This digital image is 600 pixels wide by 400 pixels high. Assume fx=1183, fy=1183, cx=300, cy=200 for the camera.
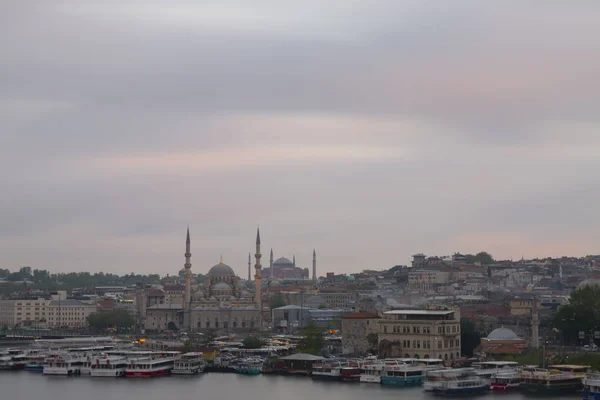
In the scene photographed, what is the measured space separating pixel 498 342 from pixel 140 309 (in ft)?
171

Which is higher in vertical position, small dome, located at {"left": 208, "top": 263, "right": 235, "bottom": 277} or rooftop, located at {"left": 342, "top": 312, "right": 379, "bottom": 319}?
small dome, located at {"left": 208, "top": 263, "right": 235, "bottom": 277}

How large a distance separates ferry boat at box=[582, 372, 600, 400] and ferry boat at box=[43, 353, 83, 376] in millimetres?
22178

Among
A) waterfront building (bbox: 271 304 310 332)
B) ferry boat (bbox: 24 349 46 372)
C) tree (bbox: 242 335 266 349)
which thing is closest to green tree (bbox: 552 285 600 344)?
tree (bbox: 242 335 266 349)

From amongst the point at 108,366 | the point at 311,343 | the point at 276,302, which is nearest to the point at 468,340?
the point at 311,343

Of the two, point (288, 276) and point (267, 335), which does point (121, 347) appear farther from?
point (288, 276)

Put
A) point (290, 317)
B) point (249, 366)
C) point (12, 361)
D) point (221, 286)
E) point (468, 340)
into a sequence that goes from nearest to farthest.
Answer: point (249, 366), point (468, 340), point (12, 361), point (290, 317), point (221, 286)

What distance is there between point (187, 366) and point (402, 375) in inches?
402

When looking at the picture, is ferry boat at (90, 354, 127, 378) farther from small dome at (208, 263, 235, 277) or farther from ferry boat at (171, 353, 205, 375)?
small dome at (208, 263, 235, 277)

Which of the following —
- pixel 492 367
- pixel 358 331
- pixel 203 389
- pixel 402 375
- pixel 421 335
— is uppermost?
pixel 358 331

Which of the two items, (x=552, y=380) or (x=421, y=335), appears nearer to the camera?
(x=552, y=380)

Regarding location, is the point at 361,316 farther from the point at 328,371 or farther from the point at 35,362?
the point at 35,362

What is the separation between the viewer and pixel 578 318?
53.5m

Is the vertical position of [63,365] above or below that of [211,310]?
below

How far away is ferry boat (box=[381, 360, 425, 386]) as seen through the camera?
43.4m
